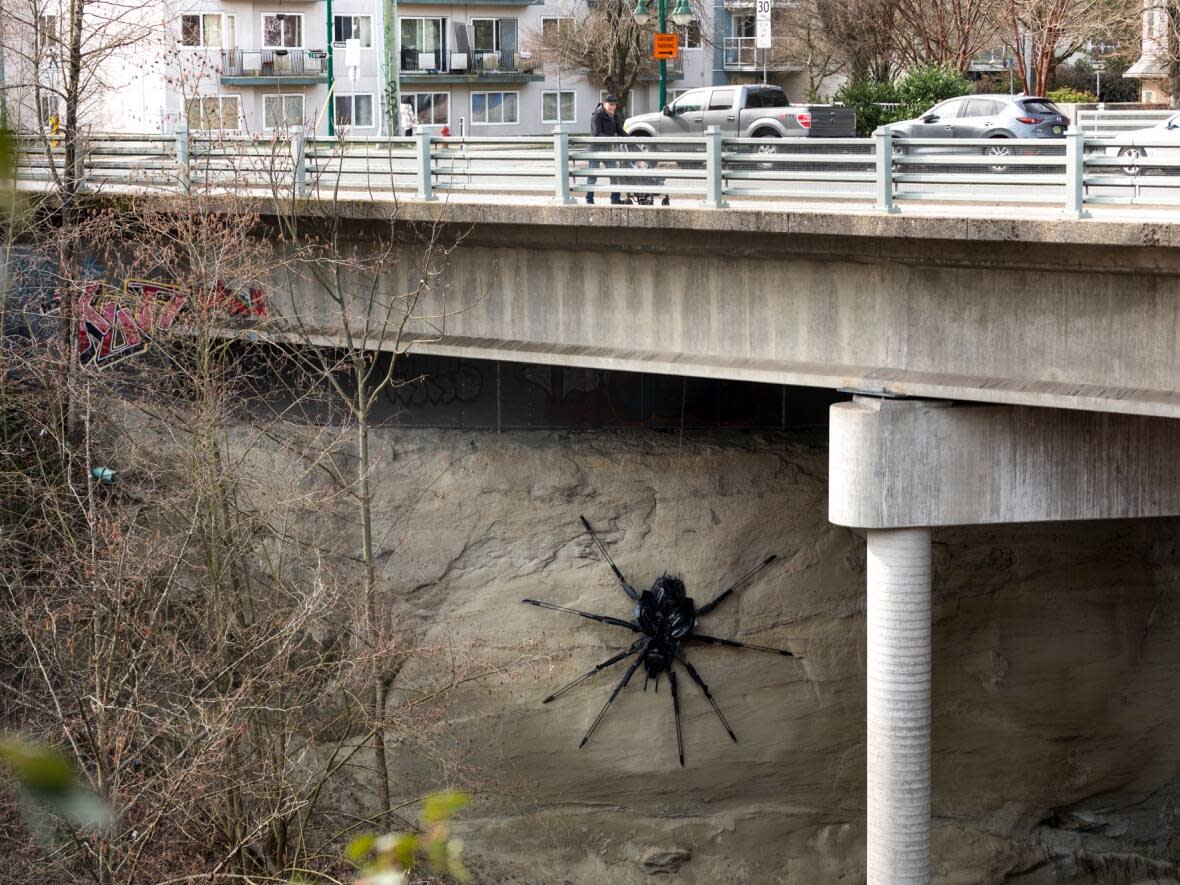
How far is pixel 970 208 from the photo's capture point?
48.8 feet

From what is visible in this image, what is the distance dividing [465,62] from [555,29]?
3.49 metres

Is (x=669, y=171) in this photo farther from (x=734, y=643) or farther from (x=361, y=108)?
(x=361, y=108)

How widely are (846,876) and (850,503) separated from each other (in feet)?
24.0

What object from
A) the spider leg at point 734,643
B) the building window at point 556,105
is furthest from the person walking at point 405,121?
the building window at point 556,105

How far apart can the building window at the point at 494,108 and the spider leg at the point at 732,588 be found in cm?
3598

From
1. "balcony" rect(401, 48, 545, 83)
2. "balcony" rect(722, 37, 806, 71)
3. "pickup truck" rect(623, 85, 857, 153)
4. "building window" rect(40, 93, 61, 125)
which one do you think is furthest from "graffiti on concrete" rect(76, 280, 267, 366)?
"balcony" rect(722, 37, 806, 71)

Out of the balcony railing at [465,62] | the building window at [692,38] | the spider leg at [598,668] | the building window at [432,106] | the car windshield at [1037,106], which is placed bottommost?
the spider leg at [598,668]

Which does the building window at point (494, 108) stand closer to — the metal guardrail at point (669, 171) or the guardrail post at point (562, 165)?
the metal guardrail at point (669, 171)

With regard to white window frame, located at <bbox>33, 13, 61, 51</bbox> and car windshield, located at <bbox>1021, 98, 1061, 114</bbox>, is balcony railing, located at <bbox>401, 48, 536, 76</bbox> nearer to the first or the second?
car windshield, located at <bbox>1021, 98, 1061, 114</bbox>

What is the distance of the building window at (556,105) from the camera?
182 ft

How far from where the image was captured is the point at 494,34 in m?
54.4

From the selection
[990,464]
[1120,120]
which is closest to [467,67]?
[1120,120]

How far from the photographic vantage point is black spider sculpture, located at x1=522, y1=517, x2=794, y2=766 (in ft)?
66.1

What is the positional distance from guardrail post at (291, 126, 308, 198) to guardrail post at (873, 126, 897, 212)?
24.5ft
